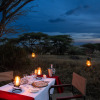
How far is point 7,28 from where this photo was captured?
15.9 feet

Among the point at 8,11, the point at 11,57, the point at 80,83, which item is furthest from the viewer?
the point at 11,57

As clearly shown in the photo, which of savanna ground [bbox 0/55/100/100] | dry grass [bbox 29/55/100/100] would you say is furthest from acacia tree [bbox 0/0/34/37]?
dry grass [bbox 29/55/100/100]

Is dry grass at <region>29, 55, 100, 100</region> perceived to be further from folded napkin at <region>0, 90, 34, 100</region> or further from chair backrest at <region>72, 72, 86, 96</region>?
folded napkin at <region>0, 90, 34, 100</region>

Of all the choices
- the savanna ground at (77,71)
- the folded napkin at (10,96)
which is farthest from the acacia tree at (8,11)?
the folded napkin at (10,96)

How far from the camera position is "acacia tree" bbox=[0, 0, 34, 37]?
4551 millimetres

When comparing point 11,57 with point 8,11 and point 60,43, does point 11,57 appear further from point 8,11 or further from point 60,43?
point 60,43

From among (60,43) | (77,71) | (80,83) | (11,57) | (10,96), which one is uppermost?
(60,43)

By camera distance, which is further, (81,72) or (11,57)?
(11,57)

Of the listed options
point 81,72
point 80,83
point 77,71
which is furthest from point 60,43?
point 80,83

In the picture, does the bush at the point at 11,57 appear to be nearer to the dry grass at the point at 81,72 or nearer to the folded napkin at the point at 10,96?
the dry grass at the point at 81,72

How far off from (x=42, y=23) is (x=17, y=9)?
2.57 m

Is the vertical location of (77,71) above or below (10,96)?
below

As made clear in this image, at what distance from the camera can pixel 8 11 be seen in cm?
466

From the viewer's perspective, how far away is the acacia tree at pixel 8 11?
4.55m
